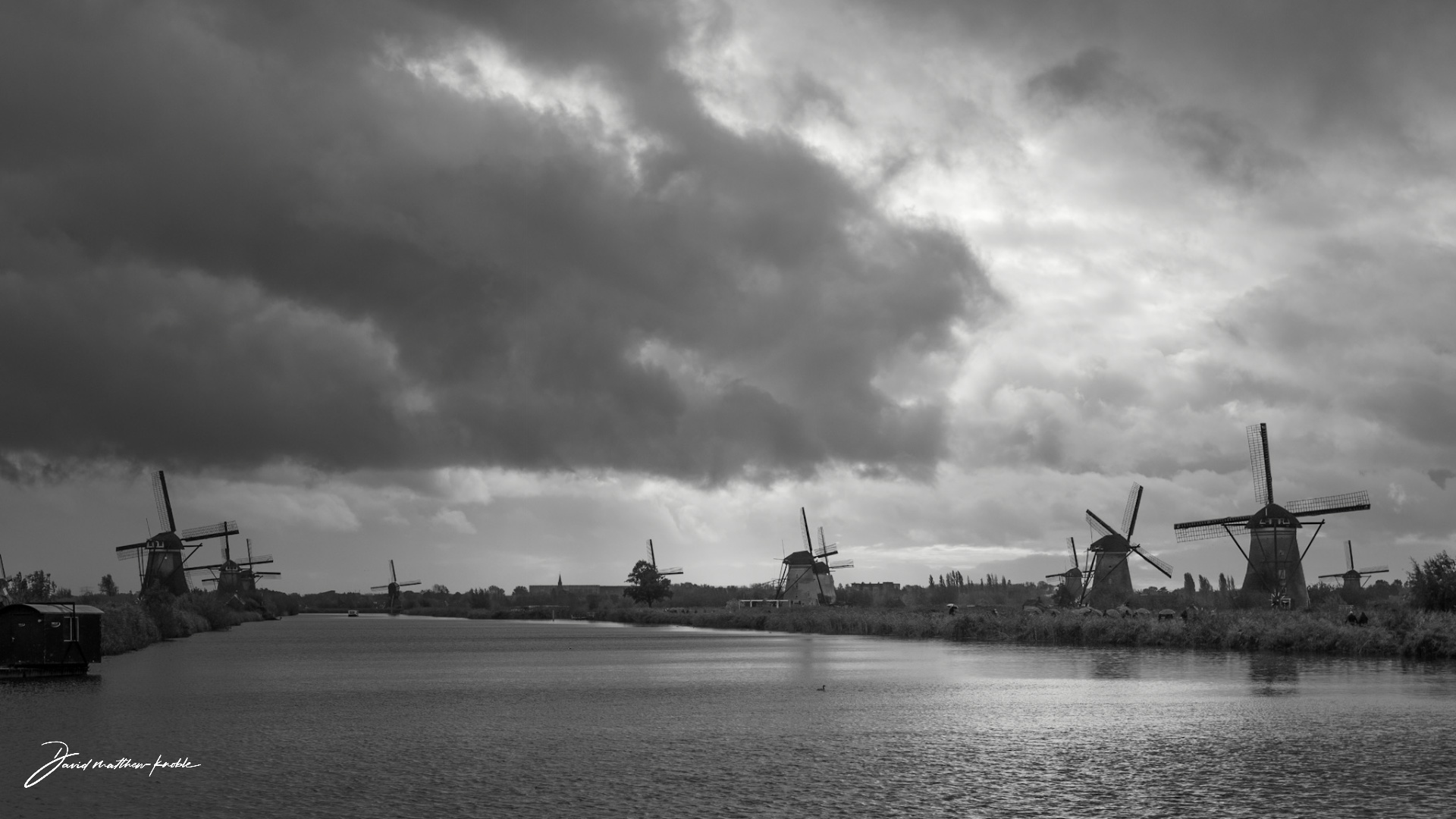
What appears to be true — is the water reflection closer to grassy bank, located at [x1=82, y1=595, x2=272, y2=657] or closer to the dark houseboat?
the dark houseboat

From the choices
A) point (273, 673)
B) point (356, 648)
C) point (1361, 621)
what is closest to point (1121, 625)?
point (1361, 621)

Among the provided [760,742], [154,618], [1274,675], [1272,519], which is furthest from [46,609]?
[1272,519]

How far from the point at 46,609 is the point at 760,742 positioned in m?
35.5

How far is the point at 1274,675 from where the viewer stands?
48.3 metres

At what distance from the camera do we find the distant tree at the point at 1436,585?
66.6 m

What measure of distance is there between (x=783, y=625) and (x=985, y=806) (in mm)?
110032

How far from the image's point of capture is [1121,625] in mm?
77438
